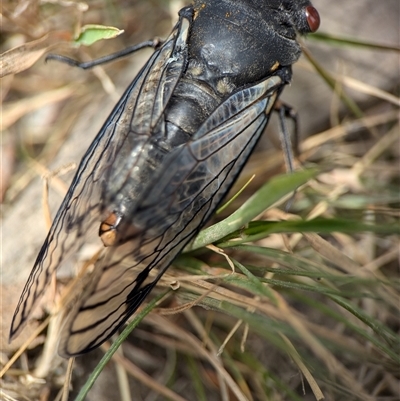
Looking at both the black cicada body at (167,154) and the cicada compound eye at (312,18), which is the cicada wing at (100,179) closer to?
the black cicada body at (167,154)

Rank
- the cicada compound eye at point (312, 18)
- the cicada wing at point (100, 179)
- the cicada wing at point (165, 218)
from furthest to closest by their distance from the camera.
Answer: the cicada compound eye at point (312, 18) → the cicada wing at point (100, 179) → the cicada wing at point (165, 218)

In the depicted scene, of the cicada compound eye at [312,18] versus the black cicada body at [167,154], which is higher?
the cicada compound eye at [312,18]

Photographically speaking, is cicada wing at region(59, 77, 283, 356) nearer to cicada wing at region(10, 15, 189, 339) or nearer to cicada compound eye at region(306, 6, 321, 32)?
cicada wing at region(10, 15, 189, 339)

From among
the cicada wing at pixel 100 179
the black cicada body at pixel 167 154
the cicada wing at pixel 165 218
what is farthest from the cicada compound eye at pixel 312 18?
the cicada wing at pixel 100 179

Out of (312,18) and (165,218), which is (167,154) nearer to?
(165,218)

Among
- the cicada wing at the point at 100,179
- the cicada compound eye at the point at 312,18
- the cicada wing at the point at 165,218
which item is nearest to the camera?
the cicada wing at the point at 165,218

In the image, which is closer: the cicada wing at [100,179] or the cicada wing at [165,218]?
the cicada wing at [165,218]

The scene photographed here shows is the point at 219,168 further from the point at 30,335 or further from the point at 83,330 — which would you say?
the point at 30,335

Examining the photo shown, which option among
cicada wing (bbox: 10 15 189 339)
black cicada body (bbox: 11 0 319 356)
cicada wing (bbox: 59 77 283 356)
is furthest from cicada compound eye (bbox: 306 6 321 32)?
cicada wing (bbox: 10 15 189 339)
